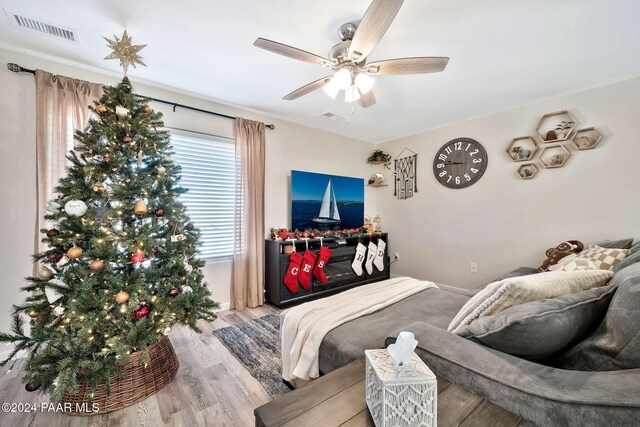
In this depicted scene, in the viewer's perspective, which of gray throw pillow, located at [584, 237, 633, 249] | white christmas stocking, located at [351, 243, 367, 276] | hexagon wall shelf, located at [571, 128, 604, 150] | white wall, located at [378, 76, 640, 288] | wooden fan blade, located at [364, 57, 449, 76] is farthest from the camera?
white christmas stocking, located at [351, 243, 367, 276]

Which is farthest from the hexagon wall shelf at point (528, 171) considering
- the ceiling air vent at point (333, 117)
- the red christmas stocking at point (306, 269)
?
the red christmas stocking at point (306, 269)

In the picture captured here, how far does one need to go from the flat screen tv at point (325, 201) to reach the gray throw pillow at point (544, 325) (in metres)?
2.86

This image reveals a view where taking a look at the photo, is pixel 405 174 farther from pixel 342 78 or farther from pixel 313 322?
pixel 313 322

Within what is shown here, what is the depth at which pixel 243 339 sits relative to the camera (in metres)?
2.36

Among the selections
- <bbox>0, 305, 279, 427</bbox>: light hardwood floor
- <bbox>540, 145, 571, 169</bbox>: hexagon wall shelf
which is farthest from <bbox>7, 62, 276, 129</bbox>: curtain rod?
<bbox>540, 145, 571, 169</bbox>: hexagon wall shelf

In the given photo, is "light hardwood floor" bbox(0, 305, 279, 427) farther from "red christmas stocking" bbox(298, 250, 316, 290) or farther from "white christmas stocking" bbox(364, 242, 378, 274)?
"white christmas stocking" bbox(364, 242, 378, 274)

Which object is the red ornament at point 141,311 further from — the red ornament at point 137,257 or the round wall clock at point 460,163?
the round wall clock at point 460,163

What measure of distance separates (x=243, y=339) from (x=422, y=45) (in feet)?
9.70

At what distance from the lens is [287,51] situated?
1630mm

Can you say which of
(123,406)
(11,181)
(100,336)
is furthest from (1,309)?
(123,406)

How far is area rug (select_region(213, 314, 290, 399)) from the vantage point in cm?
179

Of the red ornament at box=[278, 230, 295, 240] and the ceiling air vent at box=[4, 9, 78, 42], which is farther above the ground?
the ceiling air vent at box=[4, 9, 78, 42]

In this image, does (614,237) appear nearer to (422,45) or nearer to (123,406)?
(422,45)

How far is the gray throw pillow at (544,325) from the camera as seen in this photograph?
2.81 ft
